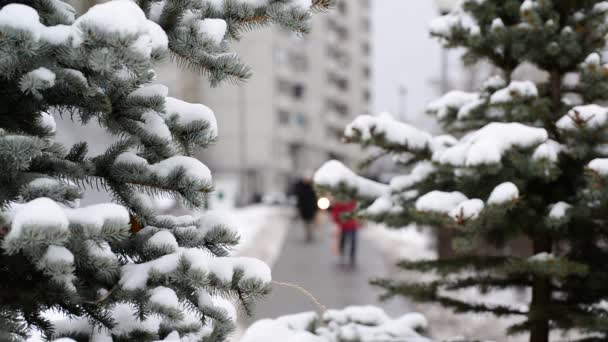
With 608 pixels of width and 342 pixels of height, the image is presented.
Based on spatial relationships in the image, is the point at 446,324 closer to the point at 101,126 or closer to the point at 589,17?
the point at 589,17

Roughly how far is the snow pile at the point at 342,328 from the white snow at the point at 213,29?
84.6 inches

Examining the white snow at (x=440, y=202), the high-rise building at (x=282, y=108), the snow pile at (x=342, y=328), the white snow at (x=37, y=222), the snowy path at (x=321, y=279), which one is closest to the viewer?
the white snow at (x=37, y=222)

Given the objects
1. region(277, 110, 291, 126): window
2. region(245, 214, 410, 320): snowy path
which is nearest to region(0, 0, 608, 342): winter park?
region(245, 214, 410, 320): snowy path

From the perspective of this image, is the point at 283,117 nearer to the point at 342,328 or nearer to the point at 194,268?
the point at 342,328

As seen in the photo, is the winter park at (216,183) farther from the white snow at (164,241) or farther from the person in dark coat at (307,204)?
the person in dark coat at (307,204)

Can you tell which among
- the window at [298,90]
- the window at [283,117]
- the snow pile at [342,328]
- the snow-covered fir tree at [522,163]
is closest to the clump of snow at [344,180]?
the snow-covered fir tree at [522,163]

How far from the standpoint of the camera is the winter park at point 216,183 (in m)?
1.82

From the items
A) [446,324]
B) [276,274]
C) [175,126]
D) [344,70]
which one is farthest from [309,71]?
[175,126]

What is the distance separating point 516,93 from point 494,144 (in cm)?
72

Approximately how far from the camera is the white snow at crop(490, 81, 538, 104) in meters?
3.77

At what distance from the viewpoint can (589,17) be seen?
3.89 m

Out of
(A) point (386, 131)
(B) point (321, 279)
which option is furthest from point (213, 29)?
(B) point (321, 279)

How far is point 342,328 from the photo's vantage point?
13.6 feet

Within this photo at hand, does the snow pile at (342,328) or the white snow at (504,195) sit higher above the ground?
the white snow at (504,195)
